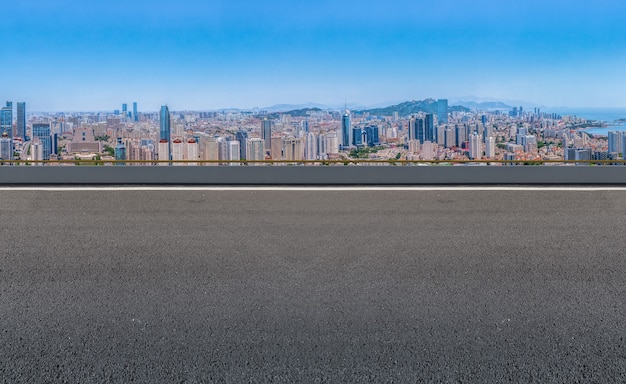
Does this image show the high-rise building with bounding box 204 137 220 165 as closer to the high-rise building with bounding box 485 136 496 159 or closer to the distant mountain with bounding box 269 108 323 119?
the distant mountain with bounding box 269 108 323 119

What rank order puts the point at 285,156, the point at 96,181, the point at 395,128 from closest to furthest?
the point at 96,181 → the point at 285,156 → the point at 395,128

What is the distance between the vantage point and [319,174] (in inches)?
496

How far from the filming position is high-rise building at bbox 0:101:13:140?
1393cm

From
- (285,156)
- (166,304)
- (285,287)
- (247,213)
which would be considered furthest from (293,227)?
(285,156)

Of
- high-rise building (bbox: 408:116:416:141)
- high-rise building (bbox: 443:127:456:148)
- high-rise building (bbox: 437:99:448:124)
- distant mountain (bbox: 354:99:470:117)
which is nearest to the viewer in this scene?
high-rise building (bbox: 443:127:456:148)

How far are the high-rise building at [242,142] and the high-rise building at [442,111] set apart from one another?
18.0 ft

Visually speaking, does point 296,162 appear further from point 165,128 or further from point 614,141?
point 614,141

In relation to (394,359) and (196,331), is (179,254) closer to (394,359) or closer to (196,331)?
(196,331)

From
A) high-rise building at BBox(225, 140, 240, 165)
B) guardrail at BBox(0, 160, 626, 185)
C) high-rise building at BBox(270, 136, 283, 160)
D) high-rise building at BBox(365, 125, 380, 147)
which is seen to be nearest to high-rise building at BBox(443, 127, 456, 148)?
guardrail at BBox(0, 160, 626, 185)

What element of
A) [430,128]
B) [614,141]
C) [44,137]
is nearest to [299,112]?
[430,128]

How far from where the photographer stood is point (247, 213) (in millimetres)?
8609

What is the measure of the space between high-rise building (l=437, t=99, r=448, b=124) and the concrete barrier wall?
2581 mm

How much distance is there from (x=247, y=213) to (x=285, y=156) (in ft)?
16.2

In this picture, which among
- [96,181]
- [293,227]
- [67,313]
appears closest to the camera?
[67,313]
